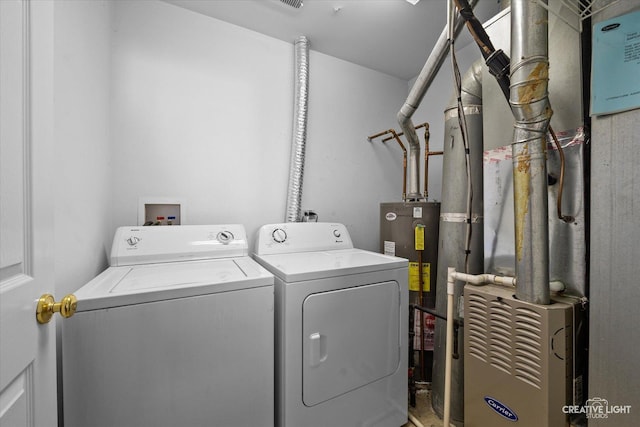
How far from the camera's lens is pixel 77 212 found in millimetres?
1051

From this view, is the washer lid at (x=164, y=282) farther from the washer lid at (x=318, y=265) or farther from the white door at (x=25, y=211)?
the white door at (x=25, y=211)

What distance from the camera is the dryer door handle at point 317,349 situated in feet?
3.70

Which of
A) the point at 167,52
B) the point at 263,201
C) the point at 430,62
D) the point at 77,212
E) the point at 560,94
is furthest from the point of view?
the point at 263,201

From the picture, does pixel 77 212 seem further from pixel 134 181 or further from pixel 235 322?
pixel 235 322

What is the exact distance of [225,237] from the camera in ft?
5.22

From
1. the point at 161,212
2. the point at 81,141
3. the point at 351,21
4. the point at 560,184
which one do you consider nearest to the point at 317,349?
the point at 560,184

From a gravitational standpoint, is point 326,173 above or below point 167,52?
below

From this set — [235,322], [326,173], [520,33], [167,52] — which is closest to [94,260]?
[235,322]

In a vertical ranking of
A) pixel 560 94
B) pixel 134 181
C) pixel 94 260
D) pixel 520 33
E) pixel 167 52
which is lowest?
pixel 94 260

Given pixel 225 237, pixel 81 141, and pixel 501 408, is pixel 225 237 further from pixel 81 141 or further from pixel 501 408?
pixel 501 408

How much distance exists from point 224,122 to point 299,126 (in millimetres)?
561

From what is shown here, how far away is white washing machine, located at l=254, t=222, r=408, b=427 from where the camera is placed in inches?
43.5

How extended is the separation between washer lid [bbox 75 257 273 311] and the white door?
22 cm

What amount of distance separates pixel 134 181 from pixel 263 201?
835mm
